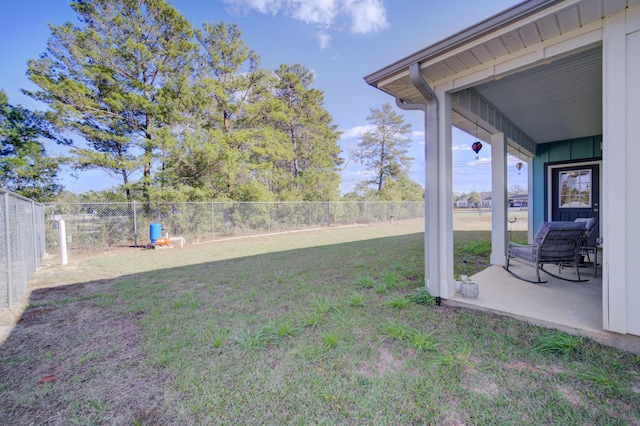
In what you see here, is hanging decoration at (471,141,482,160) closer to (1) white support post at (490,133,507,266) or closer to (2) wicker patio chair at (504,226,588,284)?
(1) white support post at (490,133,507,266)

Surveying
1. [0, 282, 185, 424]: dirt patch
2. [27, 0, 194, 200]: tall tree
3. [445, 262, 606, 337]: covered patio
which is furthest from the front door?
[27, 0, 194, 200]: tall tree

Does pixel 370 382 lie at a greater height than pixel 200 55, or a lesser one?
lesser

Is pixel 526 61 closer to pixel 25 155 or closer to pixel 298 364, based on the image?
pixel 298 364

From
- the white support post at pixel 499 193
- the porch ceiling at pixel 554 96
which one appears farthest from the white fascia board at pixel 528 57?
the white support post at pixel 499 193

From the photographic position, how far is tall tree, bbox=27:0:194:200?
8.46 m

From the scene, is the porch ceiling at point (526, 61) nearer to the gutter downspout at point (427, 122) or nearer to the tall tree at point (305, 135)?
the gutter downspout at point (427, 122)

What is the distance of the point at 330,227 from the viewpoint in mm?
14469

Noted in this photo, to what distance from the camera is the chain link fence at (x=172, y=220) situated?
25.2ft

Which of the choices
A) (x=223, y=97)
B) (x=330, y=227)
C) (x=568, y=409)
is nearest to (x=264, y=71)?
(x=223, y=97)

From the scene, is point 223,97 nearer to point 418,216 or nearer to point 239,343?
point 239,343

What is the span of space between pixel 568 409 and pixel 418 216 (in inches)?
798

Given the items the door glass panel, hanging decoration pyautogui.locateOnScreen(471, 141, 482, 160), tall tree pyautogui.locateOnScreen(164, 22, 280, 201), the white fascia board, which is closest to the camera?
the white fascia board

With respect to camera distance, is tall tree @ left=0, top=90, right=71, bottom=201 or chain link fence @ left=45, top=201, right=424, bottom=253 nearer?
chain link fence @ left=45, top=201, right=424, bottom=253

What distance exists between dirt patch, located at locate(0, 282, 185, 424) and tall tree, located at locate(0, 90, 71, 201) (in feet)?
24.6
